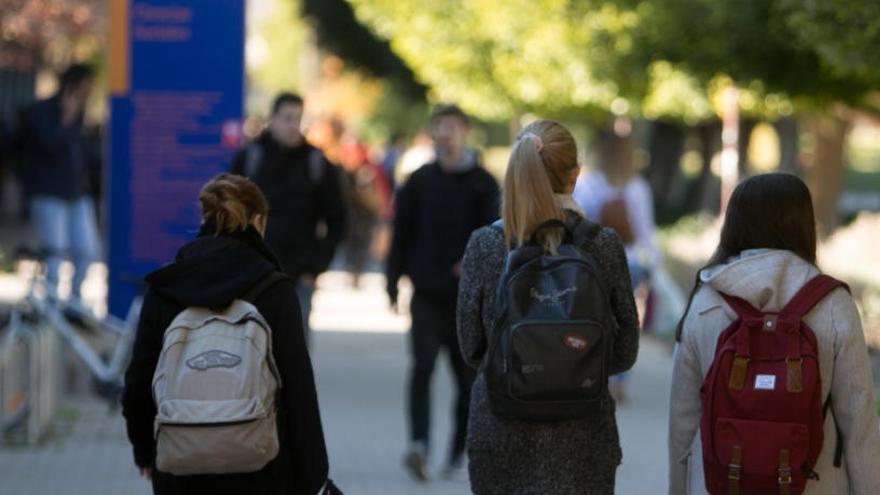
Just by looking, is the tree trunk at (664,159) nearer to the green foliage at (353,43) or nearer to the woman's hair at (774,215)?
the green foliage at (353,43)

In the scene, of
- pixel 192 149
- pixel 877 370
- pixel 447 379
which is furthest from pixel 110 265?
pixel 877 370

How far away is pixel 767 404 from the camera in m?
4.66

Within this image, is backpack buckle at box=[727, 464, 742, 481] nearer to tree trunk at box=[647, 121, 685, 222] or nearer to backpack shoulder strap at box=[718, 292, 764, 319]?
backpack shoulder strap at box=[718, 292, 764, 319]

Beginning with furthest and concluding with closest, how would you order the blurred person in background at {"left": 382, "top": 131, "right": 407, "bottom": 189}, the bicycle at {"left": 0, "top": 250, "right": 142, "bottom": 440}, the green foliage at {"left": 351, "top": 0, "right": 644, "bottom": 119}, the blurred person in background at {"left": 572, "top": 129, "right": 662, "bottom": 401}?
the blurred person in background at {"left": 382, "top": 131, "right": 407, "bottom": 189}
the green foliage at {"left": 351, "top": 0, "right": 644, "bottom": 119}
the blurred person in background at {"left": 572, "top": 129, "right": 662, "bottom": 401}
the bicycle at {"left": 0, "top": 250, "right": 142, "bottom": 440}

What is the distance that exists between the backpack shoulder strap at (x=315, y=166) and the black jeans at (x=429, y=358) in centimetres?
82

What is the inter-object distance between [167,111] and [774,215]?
763cm

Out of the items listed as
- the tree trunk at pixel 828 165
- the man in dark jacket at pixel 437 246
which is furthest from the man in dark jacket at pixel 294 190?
the tree trunk at pixel 828 165

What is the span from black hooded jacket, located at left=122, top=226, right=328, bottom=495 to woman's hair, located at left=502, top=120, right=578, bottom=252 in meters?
0.66

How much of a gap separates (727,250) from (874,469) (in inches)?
26.4

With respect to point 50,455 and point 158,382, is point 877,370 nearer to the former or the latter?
point 50,455

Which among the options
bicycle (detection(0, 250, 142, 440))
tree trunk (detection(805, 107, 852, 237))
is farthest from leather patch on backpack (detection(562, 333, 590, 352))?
tree trunk (detection(805, 107, 852, 237))

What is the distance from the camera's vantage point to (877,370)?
14.0 metres

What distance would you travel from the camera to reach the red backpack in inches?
183

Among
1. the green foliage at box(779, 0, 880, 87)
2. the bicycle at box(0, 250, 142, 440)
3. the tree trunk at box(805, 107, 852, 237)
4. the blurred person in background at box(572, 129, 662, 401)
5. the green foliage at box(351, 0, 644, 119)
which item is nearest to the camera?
the green foliage at box(779, 0, 880, 87)
